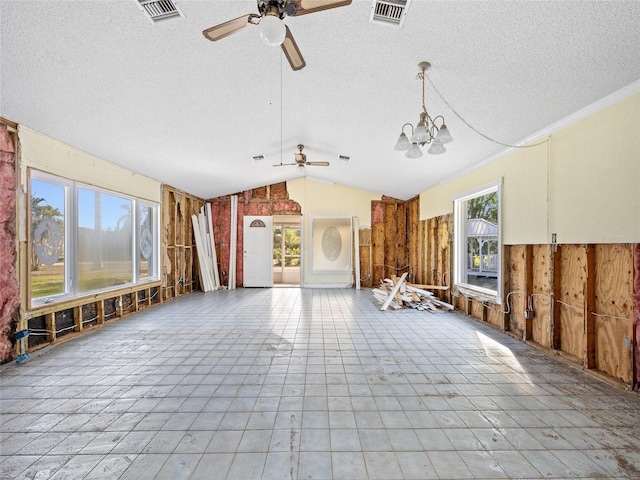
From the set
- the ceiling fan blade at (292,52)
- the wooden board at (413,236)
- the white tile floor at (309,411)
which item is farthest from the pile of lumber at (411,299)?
the ceiling fan blade at (292,52)

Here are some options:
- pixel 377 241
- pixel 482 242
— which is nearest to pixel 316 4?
pixel 482 242

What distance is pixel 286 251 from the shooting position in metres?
10.6

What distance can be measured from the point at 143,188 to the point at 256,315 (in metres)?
3.38

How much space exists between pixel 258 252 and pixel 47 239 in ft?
18.2

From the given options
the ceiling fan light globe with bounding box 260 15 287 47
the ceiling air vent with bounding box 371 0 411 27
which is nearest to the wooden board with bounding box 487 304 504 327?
the ceiling air vent with bounding box 371 0 411 27

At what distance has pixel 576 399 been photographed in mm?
2482

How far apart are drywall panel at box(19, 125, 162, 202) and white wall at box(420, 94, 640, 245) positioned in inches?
240

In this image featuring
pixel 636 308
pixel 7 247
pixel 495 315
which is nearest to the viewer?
pixel 636 308

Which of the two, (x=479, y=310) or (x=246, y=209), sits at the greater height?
(x=246, y=209)

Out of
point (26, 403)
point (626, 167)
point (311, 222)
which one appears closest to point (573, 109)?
point (626, 167)

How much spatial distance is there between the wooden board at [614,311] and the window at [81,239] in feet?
20.4

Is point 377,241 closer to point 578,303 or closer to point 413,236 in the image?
point 413,236

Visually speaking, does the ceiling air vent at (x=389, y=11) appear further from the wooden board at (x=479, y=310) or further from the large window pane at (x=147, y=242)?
the large window pane at (x=147, y=242)

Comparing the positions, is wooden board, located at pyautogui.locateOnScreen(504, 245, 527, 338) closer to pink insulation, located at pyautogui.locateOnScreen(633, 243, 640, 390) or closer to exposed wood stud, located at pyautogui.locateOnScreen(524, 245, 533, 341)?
exposed wood stud, located at pyautogui.locateOnScreen(524, 245, 533, 341)
